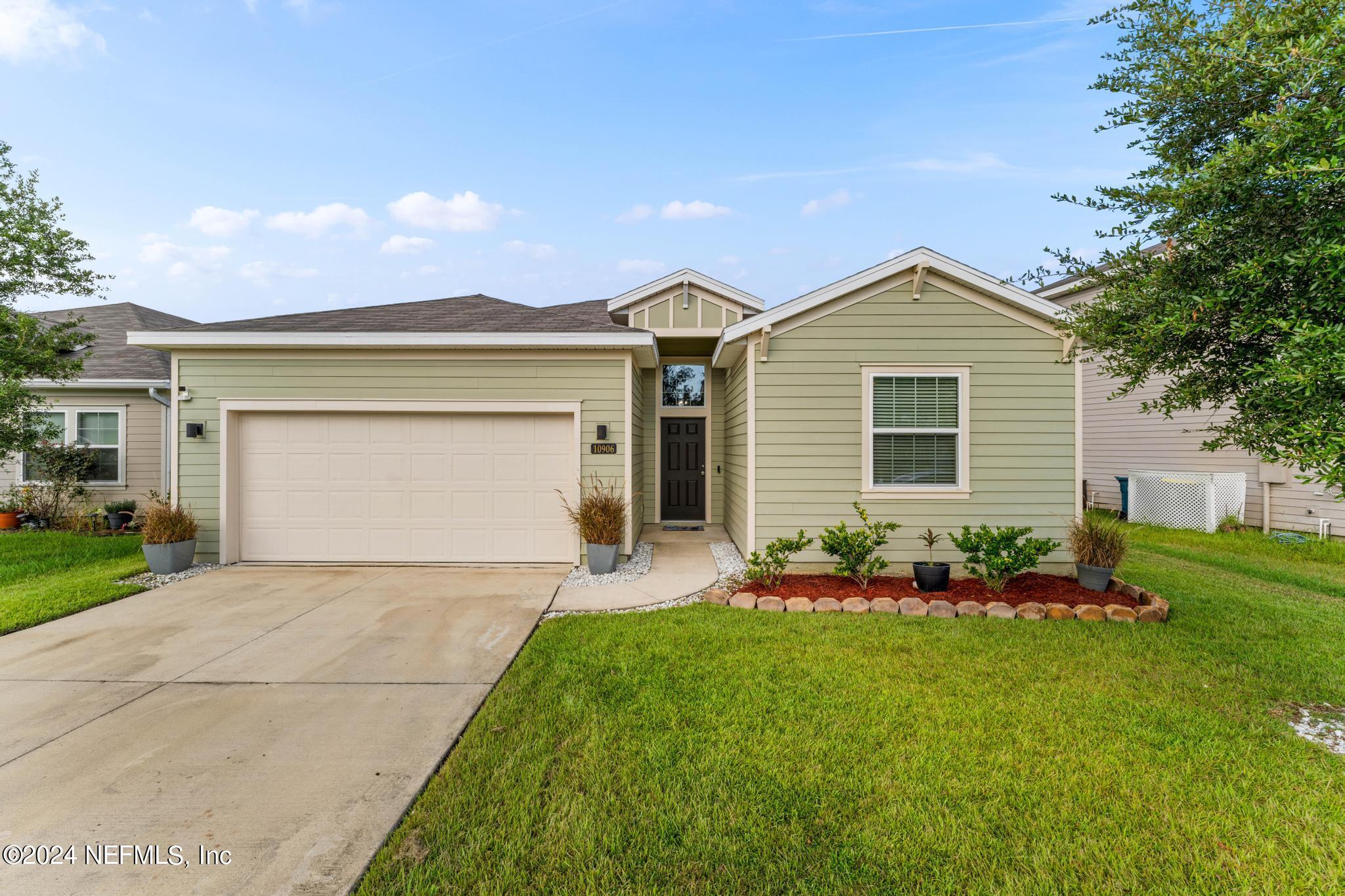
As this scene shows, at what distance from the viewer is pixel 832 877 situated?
1866 millimetres

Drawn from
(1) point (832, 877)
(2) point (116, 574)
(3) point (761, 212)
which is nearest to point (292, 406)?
(2) point (116, 574)

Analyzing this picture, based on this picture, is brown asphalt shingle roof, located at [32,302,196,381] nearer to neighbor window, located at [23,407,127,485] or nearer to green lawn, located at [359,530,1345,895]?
neighbor window, located at [23,407,127,485]

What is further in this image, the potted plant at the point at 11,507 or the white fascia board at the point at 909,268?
the potted plant at the point at 11,507

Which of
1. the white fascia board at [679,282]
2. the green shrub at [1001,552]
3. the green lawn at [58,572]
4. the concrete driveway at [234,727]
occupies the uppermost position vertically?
the white fascia board at [679,282]

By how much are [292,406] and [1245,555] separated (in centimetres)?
1297

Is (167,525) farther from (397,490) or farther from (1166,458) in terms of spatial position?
(1166,458)

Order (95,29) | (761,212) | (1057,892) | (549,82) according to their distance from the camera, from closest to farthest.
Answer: (1057,892)
(95,29)
(549,82)
(761,212)

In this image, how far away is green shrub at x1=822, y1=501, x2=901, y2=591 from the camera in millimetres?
5371

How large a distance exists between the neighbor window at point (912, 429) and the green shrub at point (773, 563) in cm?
139

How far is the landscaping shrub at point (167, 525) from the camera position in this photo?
6137 millimetres

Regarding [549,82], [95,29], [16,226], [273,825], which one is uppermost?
A: [549,82]

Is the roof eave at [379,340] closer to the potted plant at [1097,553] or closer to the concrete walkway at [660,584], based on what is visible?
the concrete walkway at [660,584]

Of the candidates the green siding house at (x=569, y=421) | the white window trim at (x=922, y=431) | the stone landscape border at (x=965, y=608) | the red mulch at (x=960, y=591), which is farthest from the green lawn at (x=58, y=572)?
the white window trim at (x=922, y=431)

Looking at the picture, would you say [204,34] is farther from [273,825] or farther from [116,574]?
[273,825]
